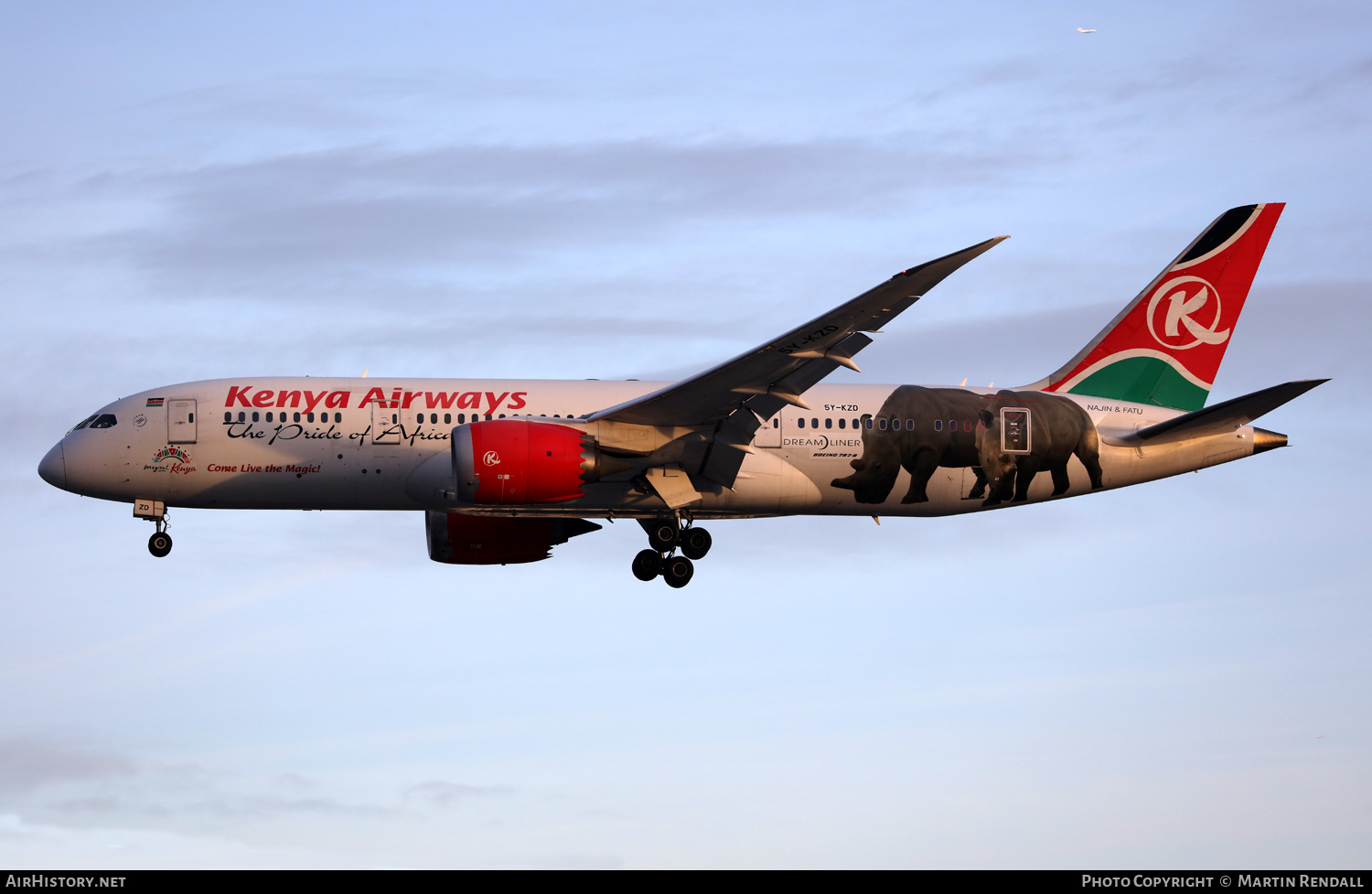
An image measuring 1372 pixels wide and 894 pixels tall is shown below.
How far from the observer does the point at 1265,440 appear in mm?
38500

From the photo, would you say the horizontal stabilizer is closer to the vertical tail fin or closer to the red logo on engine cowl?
the vertical tail fin

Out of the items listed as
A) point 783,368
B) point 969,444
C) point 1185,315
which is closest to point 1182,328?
point 1185,315

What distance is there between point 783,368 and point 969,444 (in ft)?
21.1

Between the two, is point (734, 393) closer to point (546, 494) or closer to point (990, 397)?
point (546, 494)

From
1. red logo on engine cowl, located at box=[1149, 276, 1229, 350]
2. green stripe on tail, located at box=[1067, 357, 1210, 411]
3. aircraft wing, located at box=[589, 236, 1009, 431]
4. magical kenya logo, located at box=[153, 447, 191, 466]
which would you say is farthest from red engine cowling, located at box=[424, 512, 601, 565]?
red logo on engine cowl, located at box=[1149, 276, 1229, 350]

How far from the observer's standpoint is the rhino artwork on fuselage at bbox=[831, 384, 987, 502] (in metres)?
37.6

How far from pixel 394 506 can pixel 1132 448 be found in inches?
694

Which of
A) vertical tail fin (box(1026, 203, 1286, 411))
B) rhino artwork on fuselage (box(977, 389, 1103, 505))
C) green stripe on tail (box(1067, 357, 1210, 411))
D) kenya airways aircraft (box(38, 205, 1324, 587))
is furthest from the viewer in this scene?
vertical tail fin (box(1026, 203, 1286, 411))

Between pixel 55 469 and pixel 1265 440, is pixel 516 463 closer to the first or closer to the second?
pixel 55 469

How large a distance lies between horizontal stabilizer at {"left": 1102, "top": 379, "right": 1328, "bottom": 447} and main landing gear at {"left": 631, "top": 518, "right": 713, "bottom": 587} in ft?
33.6

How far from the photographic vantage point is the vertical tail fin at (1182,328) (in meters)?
40.7
